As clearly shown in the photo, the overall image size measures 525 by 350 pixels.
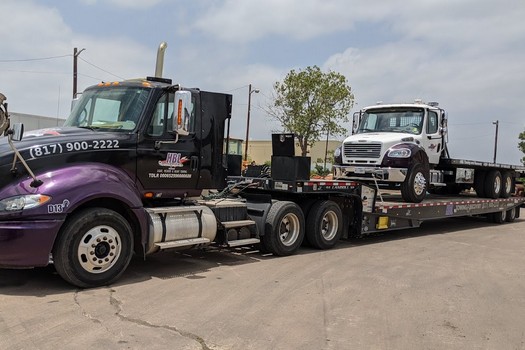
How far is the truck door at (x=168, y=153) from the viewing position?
679 cm

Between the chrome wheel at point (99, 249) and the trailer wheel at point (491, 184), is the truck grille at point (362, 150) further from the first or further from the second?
the chrome wheel at point (99, 249)

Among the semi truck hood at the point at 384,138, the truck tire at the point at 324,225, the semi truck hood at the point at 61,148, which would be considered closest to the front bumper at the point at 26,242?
the semi truck hood at the point at 61,148

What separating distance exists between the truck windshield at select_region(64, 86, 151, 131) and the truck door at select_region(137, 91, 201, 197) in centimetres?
22

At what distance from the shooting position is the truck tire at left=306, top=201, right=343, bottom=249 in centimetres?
912

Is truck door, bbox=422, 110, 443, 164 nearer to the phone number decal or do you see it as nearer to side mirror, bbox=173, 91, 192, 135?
side mirror, bbox=173, 91, 192, 135

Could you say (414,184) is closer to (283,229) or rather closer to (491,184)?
(283,229)

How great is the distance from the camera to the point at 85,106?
7.16m

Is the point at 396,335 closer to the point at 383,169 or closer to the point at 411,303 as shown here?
the point at 411,303

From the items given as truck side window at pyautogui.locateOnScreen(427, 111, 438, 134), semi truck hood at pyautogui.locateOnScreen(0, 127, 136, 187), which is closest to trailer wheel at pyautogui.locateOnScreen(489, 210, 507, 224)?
truck side window at pyautogui.locateOnScreen(427, 111, 438, 134)

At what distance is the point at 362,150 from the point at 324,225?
2977 mm

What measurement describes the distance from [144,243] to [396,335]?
3.33 metres

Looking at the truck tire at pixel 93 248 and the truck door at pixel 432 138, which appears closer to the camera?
the truck tire at pixel 93 248

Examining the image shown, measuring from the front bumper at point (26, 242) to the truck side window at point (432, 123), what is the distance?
931 centimetres

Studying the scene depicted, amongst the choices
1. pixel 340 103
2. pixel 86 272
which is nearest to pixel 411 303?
pixel 86 272
